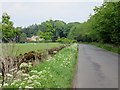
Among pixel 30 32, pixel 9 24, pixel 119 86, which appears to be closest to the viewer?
pixel 119 86

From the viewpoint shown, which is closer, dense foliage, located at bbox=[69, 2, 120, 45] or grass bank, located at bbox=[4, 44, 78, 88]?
grass bank, located at bbox=[4, 44, 78, 88]

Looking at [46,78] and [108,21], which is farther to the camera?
[108,21]

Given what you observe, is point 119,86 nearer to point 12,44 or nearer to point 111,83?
point 111,83

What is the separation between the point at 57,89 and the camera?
8.95 metres

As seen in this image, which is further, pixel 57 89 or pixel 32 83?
pixel 57 89

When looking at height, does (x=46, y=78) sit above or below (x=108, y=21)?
below

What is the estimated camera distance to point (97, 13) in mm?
58688

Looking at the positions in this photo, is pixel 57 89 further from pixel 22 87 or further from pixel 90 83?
pixel 90 83

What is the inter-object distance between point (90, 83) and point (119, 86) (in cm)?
135

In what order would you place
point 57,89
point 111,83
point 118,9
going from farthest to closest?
point 118,9, point 111,83, point 57,89

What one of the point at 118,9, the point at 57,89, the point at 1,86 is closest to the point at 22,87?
the point at 1,86

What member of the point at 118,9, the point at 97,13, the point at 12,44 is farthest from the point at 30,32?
the point at 12,44

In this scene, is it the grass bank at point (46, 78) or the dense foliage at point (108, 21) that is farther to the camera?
the dense foliage at point (108, 21)

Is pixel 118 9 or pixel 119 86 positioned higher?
pixel 118 9
